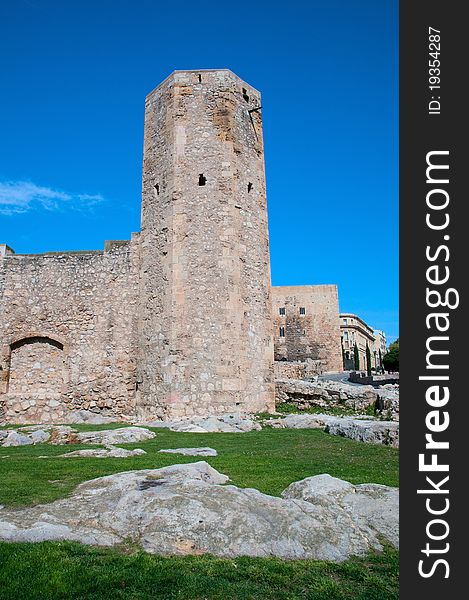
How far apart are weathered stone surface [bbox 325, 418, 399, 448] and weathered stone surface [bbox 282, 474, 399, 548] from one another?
4.47m

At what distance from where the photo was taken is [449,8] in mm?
4035

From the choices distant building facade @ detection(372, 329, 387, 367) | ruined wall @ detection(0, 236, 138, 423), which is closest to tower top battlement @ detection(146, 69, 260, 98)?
ruined wall @ detection(0, 236, 138, 423)

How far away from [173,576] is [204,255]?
12.6 metres

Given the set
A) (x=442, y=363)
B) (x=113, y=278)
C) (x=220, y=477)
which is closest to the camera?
(x=442, y=363)

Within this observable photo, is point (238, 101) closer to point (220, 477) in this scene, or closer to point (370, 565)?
point (220, 477)

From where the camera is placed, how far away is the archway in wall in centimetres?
1811

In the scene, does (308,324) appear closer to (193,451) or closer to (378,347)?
(193,451)

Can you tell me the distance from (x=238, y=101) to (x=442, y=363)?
1565 centimetres

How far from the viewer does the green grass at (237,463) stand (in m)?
6.59

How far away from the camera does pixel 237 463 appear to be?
8.42 m

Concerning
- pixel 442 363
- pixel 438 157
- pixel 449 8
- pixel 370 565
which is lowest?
pixel 370 565

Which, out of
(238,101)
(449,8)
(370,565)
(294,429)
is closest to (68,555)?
(370,565)

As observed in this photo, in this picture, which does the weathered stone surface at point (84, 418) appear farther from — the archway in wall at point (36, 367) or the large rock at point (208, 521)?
the large rock at point (208, 521)

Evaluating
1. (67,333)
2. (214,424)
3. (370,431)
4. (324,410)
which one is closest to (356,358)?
(324,410)
